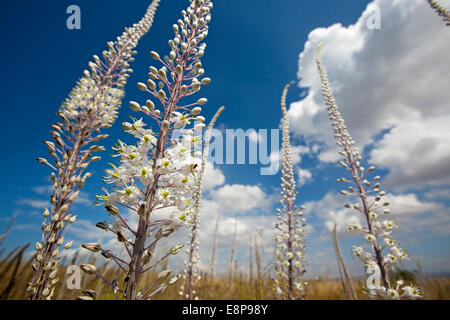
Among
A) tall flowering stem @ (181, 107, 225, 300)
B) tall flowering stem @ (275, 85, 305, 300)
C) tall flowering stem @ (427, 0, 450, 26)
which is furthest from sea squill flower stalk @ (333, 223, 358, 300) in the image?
tall flowering stem @ (427, 0, 450, 26)

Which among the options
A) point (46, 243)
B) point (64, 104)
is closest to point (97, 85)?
point (64, 104)

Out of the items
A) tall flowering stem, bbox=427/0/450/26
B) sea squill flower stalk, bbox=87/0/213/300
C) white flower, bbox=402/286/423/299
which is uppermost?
tall flowering stem, bbox=427/0/450/26

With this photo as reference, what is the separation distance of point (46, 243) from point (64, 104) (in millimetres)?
2973

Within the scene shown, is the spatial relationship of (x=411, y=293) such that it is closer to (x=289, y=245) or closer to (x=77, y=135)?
(x=289, y=245)

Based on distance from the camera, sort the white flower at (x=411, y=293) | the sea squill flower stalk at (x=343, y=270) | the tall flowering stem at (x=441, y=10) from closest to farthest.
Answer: the white flower at (x=411, y=293) → the tall flowering stem at (x=441, y=10) → the sea squill flower stalk at (x=343, y=270)

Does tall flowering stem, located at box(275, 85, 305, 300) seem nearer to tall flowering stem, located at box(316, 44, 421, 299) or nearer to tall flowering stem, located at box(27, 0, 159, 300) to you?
tall flowering stem, located at box(316, 44, 421, 299)

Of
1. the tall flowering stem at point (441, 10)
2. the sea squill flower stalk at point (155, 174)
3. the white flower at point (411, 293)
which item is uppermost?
the tall flowering stem at point (441, 10)

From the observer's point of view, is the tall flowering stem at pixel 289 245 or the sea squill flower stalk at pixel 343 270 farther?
the sea squill flower stalk at pixel 343 270

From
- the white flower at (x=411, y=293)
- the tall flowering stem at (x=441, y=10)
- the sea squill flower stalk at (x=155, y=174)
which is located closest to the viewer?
the sea squill flower stalk at (x=155, y=174)

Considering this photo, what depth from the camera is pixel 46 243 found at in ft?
9.68

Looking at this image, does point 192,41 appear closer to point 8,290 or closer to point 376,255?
point 376,255

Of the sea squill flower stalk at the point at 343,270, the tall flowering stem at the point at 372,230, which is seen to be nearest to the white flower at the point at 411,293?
the tall flowering stem at the point at 372,230

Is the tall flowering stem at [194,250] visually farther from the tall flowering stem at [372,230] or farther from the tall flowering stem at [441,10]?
the tall flowering stem at [441,10]
